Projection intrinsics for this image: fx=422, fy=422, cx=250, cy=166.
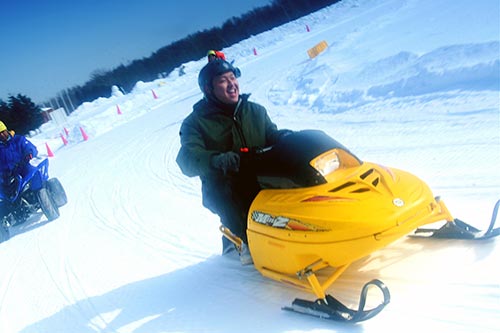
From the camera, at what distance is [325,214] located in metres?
2.45

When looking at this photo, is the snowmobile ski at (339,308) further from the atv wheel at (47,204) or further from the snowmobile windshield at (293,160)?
the atv wheel at (47,204)

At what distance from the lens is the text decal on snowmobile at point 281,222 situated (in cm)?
251

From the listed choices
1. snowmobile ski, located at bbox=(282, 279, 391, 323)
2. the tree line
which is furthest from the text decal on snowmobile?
the tree line

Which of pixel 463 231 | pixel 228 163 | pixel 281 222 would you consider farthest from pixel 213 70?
pixel 463 231

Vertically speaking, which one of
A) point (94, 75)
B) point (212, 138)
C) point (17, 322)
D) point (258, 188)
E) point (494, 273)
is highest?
point (94, 75)

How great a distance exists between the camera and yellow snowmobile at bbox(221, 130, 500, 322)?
2.36 metres

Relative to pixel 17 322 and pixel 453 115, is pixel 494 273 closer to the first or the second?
pixel 453 115

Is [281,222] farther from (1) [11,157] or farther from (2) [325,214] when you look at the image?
(1) [11,157]

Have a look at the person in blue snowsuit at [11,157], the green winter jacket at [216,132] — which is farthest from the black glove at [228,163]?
the person in blue snowsuit at [11,157]

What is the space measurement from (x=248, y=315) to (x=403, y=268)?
1.08 meters

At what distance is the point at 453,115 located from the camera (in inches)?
206

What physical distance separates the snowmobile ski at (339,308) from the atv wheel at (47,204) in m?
5.25

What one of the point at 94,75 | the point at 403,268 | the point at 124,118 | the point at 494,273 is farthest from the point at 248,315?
the point at 94,75

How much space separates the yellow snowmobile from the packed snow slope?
0.70 feet
